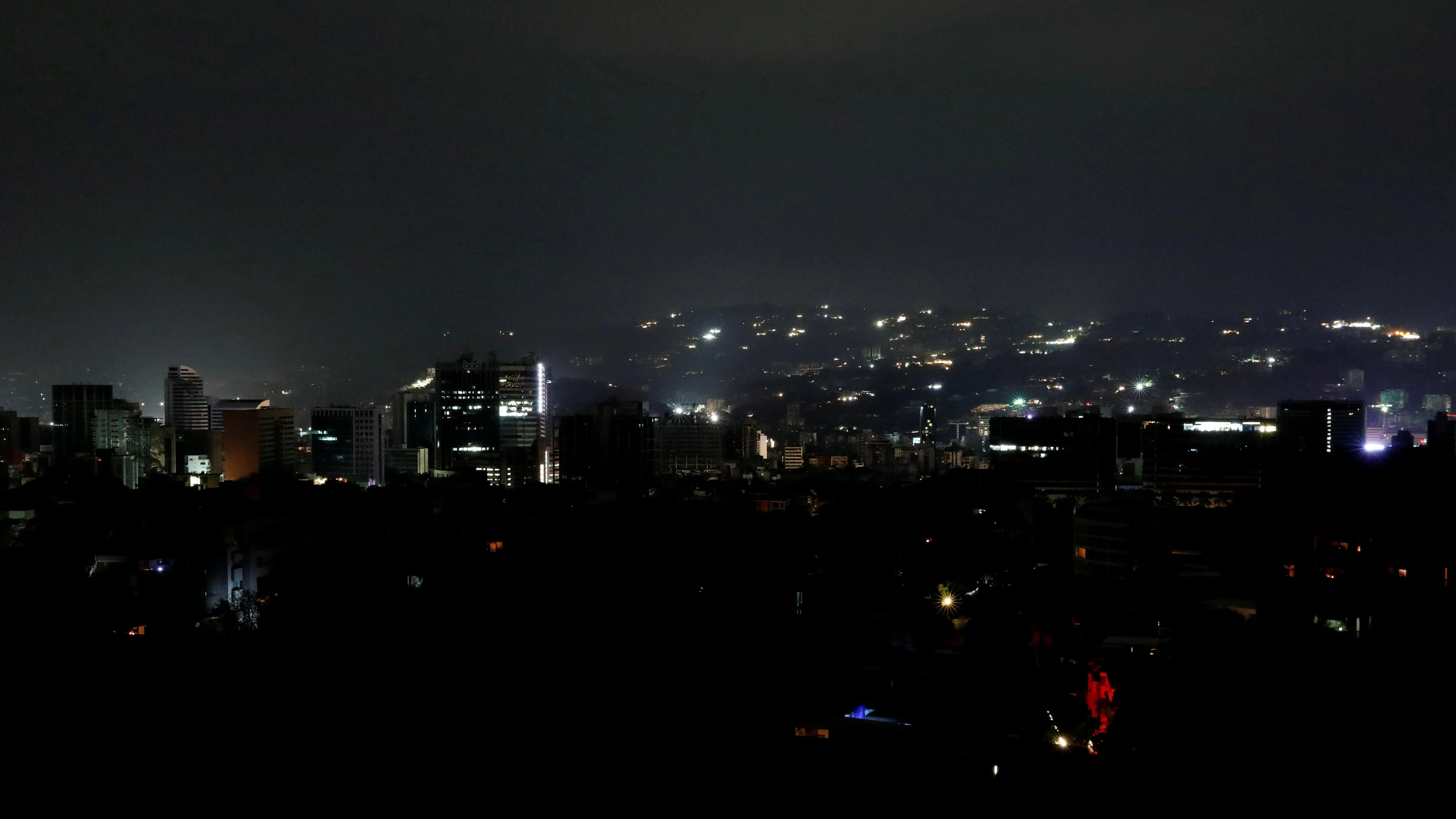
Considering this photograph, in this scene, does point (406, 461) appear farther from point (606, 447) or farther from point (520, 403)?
point (606, 447)

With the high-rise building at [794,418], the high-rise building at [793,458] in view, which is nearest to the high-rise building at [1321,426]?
the high-rise building at [793,458]

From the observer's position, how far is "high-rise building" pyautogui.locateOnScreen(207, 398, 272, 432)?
22.0 meters

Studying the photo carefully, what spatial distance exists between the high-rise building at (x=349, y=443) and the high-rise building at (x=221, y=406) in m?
1.26

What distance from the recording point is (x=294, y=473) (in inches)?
741

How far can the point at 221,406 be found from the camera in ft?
74.9

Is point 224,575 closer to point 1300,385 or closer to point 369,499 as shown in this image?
point 369,499

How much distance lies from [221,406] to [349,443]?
3.66 m

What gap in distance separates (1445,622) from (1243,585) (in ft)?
8.59

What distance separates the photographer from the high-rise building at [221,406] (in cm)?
2195

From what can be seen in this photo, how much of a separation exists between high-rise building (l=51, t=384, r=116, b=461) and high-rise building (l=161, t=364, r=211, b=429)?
982mm

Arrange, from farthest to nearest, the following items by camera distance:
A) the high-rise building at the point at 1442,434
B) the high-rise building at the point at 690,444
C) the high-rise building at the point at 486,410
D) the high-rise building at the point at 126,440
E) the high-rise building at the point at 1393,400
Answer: the high-rise building at the point at 690,444 < the high-rise building at the point at 486,410 < the high-rise building at the point at 1393,400 < the high-rise building at the point at 126,440 < the high-rise building at the point at 1442,434

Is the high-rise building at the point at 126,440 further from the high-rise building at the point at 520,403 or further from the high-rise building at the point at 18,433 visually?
the high-rise building at the point at 520,403

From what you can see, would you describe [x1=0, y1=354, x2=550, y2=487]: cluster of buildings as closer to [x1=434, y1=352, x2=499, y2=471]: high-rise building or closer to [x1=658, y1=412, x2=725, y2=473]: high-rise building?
[x1=434, y1=352, x2=499, y2=471]: high-rise building

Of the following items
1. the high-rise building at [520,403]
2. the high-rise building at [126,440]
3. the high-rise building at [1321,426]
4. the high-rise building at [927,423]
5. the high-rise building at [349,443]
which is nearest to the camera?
the high-rise building at [1321,426]
